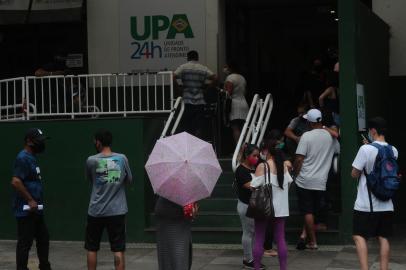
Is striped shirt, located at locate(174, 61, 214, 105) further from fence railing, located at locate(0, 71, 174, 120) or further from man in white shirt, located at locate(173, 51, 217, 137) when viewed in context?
fence railing, located at locate(0, 71, 174, 120)

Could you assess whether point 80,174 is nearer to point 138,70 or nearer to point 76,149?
point 76,149

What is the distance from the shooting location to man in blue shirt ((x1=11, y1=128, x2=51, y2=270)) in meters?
9.01

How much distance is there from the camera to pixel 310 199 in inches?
424

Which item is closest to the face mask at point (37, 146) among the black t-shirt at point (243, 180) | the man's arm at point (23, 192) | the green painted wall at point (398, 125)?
the man's arm at point (23, 192)

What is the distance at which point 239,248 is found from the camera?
37.0 feet

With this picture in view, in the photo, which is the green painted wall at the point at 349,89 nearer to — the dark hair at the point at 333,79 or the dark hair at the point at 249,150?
the dark hair at the point at 333,79

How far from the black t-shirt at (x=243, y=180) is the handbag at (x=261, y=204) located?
0.53 metres

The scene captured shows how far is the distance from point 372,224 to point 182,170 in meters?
2.60

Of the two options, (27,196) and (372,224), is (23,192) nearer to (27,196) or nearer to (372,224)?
(27,196)

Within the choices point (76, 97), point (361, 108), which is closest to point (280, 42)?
point (76, 97)

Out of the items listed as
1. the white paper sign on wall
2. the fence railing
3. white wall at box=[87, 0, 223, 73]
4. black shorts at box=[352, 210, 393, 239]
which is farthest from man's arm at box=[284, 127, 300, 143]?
white wall at box=[87, 0, 223, 73]

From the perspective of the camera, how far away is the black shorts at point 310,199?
10.7 metres

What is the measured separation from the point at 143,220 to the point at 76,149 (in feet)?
5.59

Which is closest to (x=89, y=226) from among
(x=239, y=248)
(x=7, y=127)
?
(x=239, y=248)
